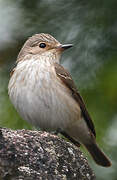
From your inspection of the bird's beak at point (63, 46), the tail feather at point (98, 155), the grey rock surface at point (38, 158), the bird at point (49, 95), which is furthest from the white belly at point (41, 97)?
the grey rock surface at point (38, 158)

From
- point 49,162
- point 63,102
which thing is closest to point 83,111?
point 63,102

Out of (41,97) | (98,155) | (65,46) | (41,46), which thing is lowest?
(98,155)

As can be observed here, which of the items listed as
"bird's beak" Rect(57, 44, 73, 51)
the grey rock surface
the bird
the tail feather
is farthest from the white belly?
the grey rock surface

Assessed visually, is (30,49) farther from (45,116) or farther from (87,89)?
(87,89)

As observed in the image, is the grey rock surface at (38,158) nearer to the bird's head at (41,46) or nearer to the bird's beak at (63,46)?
the bird's beak at (63,46)

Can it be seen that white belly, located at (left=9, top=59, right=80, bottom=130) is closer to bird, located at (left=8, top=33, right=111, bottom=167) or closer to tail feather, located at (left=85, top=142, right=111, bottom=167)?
bird, located at (left=8, top=33, right=111, bottom=167)

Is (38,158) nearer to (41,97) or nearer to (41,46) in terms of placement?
(41,97)

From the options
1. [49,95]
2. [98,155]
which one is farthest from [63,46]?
[98,155]
